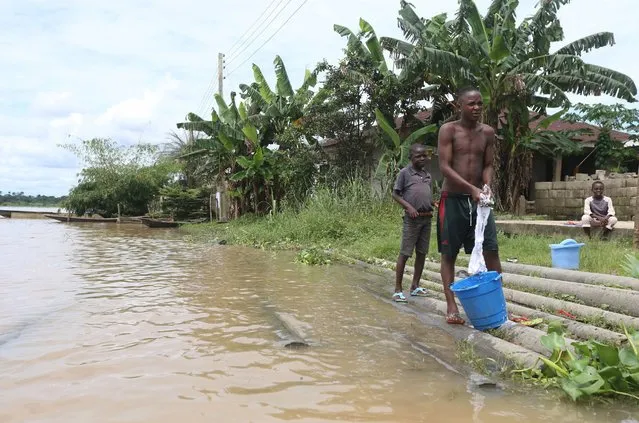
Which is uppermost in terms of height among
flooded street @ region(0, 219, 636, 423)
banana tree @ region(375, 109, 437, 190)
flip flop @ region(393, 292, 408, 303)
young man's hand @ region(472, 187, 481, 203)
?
banana tree @ region(375, 109, 437, 190)

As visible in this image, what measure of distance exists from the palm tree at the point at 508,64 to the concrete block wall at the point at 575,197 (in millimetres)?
760

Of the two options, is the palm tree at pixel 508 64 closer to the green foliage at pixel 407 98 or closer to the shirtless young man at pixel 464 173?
the green foliage at pixel 407 98

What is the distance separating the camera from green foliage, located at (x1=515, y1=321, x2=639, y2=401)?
2.69 meters

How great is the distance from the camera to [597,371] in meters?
2.75

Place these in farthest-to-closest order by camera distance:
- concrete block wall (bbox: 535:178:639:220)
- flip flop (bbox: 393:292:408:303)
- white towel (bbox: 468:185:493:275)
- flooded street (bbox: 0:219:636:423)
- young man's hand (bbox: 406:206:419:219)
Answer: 1. concrete block wall (bbox: 535:178:639:220)
2. young man's hand (bbox: 406:206:419:219)
3. flip flop (bbox: 393:292:408:303)
4. white towel (bbox: 468:185:493:275)
5. flooded street (bbox: 0:219:636:423)

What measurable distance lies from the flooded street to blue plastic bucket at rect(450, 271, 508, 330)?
0.30 metres

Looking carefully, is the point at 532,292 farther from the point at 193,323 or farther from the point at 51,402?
the point at 51,402

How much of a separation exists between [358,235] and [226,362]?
8215mm

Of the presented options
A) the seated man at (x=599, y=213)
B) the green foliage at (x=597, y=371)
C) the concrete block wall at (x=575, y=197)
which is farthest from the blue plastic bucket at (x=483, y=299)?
the concrete block wall at (x=575, y=197)

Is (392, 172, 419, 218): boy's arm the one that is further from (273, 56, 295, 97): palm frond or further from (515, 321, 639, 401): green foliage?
→ (273, 56, 295, 97): palm frond

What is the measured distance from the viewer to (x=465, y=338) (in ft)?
13.1

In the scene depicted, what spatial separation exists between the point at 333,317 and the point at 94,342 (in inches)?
82.5

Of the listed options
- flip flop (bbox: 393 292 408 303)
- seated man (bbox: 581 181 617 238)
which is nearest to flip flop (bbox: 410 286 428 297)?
flip flop (bbox: 393 292 408 303)

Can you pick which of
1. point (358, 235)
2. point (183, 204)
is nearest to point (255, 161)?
point (358, 235)
